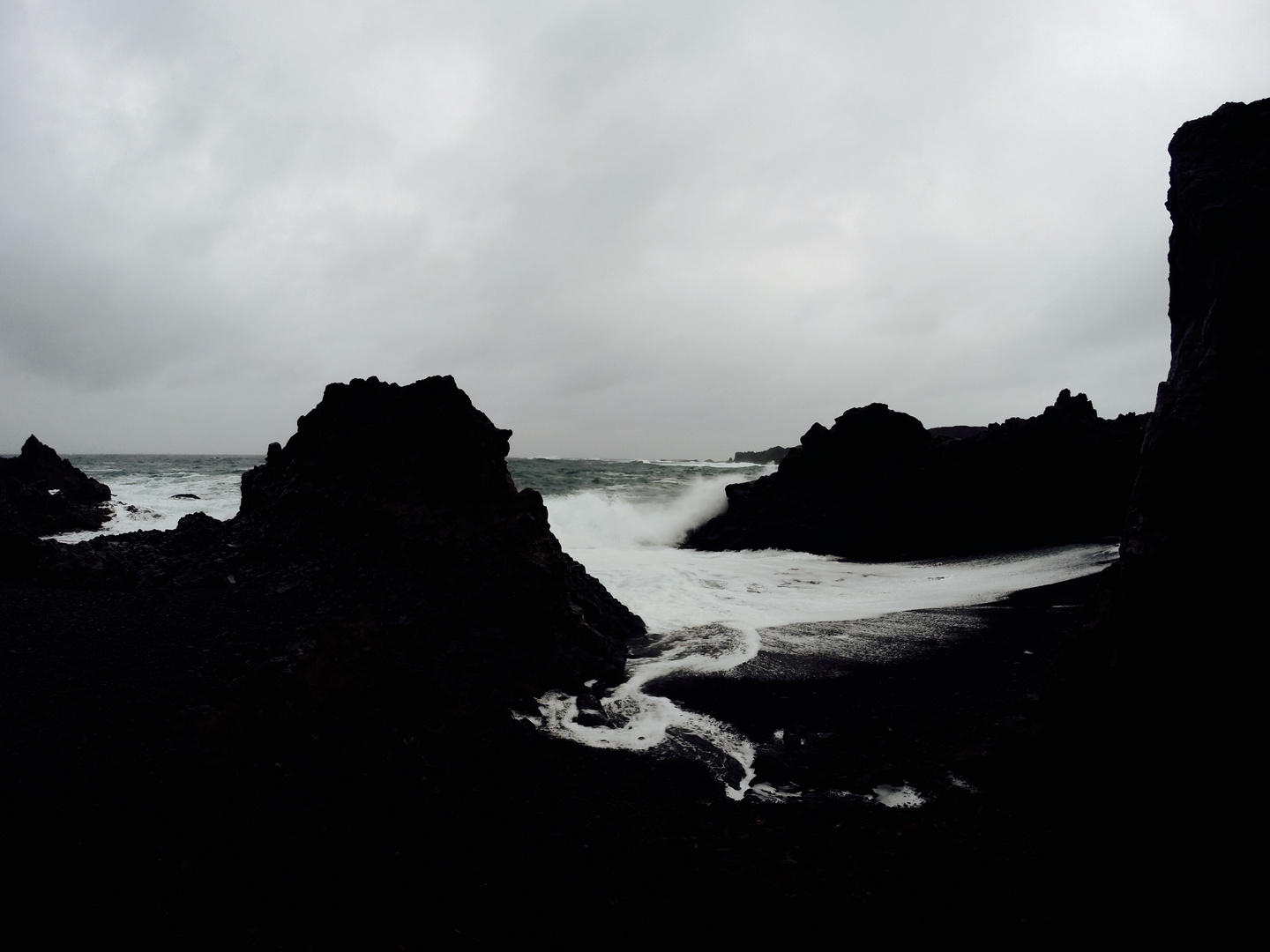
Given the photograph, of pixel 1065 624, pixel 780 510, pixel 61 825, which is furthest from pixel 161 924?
pixel 780 510

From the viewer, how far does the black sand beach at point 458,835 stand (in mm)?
2729

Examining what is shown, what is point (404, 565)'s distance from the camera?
6.91 meters

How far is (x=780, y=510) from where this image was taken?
20.1m

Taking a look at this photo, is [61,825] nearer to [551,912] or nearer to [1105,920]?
[551,912]

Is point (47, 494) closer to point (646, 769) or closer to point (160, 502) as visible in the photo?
point (160, 502)

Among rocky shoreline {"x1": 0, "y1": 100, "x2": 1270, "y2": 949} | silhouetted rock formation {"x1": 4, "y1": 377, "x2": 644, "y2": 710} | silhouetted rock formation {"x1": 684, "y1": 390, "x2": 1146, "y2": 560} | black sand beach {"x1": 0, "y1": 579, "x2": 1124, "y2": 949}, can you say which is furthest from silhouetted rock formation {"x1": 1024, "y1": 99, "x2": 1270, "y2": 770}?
silhouetted rock formation {"x1": 684, "y1": 390, "x2": 1146, "y2": 560}

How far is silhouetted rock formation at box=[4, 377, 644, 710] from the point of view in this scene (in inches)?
205

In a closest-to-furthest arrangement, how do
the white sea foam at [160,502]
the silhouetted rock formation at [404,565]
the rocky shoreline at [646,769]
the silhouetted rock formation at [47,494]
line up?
the rocky shoreline at [646,769], the silhouetted rock formation at [404,565], the silhouetted rock formation at [47,494], the white sea foam at [160,502]

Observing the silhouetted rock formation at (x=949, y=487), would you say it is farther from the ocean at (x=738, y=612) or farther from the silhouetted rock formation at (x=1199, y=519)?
the silhouetted rock formation at (x=1199, y=519)

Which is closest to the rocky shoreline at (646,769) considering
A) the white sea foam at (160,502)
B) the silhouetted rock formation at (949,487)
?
the white sea foam at (160,502)

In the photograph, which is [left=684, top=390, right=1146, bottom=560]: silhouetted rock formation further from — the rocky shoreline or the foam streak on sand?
the rocky shoreline

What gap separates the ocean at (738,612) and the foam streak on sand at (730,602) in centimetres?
2

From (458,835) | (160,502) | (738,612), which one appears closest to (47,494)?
(160,502)

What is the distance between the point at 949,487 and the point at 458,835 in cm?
1811
